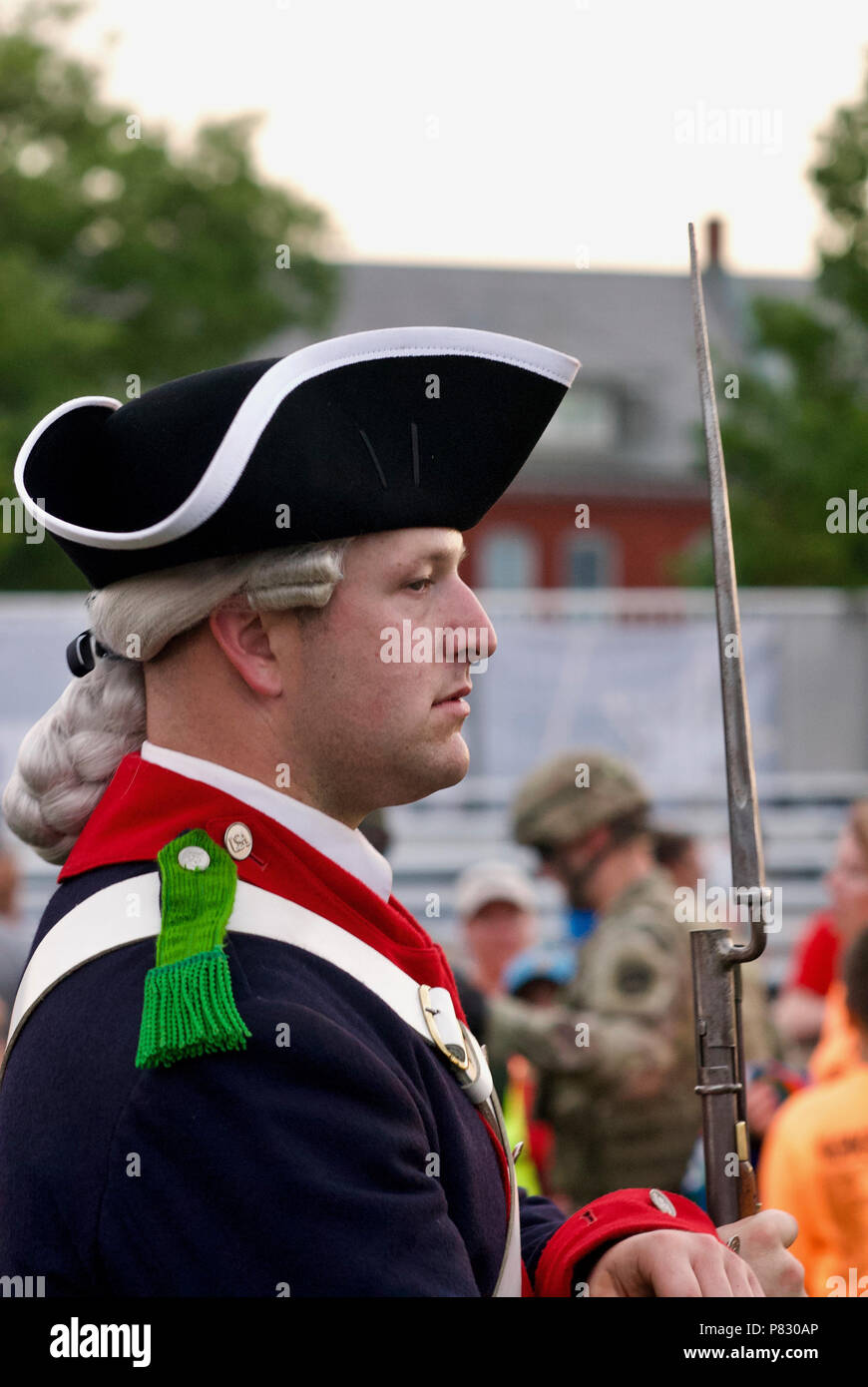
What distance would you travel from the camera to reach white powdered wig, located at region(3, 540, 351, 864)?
6.66 ft

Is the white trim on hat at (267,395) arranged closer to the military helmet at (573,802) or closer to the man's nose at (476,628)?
the man's nose at (476,628)

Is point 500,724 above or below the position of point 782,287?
below

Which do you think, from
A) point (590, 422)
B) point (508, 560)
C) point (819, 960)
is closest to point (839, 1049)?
point (819, 960)

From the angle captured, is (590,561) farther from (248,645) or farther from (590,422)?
(248,645)

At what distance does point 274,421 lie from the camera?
6.55 ft

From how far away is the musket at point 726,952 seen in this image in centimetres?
215

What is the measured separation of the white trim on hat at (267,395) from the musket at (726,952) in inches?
10.0

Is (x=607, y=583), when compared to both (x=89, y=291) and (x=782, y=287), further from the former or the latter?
(x=89, y=291)

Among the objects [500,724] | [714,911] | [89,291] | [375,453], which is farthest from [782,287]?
[375,453]

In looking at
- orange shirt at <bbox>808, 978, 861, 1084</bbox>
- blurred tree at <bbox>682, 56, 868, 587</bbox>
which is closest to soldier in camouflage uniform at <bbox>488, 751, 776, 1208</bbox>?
orange shirt at <bbox>808, 978, 861, 1084</bbox>

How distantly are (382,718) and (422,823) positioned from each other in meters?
8.16

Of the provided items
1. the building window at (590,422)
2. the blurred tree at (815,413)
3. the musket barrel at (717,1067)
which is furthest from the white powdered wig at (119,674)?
the building window at (590,422)

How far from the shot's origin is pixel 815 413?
855 inches

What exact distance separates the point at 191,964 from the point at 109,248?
27.5 metres
